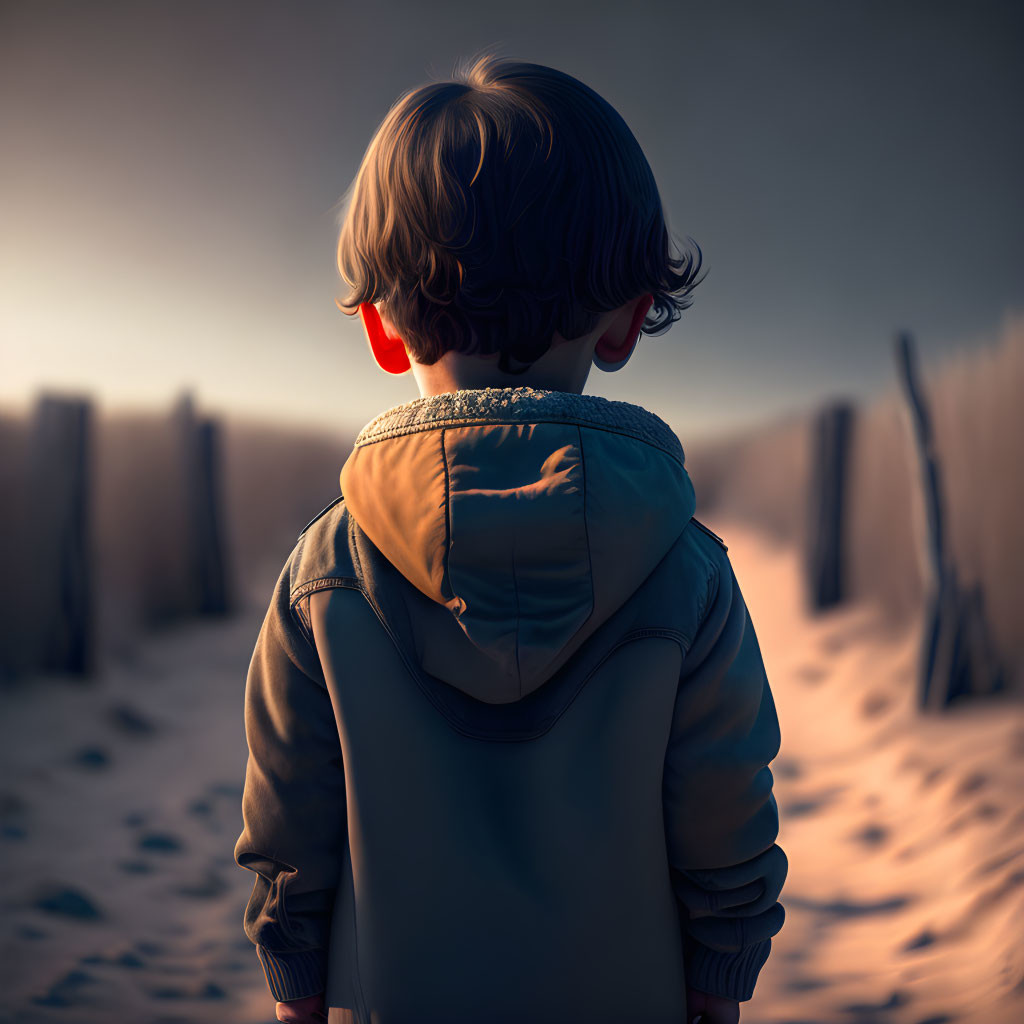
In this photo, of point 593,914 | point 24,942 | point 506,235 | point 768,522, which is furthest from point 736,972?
point 768,522

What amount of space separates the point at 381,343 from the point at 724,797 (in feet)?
2.02

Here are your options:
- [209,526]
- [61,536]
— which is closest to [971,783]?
[61,536]

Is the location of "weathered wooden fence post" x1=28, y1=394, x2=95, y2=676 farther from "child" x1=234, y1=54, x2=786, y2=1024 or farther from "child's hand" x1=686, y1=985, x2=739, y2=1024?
"child's hand" x1=686, y1=985, x2=739, y2=1024

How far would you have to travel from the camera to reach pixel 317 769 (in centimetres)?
79

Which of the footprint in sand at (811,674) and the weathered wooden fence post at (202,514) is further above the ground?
the weathered wooden fence post at (202,514)

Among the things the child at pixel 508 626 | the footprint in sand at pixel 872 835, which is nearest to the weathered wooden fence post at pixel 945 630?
the footprint in sand at pixel 872 835

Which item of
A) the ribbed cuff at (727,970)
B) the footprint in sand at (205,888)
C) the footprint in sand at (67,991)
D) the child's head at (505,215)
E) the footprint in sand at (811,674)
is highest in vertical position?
the child's head at (505,215)

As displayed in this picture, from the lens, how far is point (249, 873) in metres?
3.02

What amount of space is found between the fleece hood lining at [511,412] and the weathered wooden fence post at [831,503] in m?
5.77

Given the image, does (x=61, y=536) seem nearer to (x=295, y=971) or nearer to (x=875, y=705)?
(x=295, y=971)

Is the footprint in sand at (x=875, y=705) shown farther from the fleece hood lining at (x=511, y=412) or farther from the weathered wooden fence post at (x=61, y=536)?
the weathered wooden fence post at (x=61, y=536)

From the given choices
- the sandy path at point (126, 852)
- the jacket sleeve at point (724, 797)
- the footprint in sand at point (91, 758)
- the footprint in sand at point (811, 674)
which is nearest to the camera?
the jacket sleeve at point (724, 797)

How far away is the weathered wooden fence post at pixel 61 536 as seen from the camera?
434 cm

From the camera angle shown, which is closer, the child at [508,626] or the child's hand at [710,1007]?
the child at [508,626]
